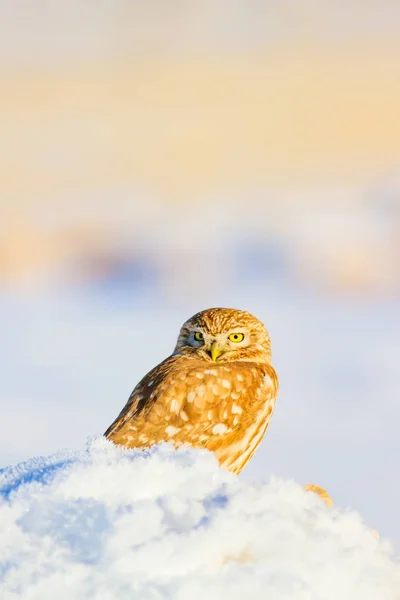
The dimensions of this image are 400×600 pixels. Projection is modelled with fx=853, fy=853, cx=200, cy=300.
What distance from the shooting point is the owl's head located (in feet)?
22.1

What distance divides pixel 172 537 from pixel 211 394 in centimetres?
419

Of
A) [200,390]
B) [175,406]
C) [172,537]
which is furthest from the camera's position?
[200,390]

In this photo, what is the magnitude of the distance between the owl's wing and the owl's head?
55 cm

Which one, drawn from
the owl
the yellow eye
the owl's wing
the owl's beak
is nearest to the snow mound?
the owl

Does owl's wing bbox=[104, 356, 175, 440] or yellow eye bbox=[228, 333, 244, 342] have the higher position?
yellow eye bbox=[228, 333, 244, 342]

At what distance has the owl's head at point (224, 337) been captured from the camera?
6750 millimetres

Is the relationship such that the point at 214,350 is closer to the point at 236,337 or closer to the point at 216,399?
the point at 236,337

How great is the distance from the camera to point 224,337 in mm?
6793

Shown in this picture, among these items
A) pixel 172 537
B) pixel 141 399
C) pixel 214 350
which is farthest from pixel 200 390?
pixel 172 537

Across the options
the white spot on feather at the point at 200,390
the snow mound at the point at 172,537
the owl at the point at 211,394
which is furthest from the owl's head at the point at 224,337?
the snow mound at the point at 172,537

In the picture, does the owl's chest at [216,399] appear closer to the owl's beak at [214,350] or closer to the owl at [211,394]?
the owl at [211,394]

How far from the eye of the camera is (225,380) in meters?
6.26

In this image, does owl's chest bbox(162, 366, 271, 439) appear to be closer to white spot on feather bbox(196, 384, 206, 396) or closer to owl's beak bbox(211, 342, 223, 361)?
white spot on feather bbox(196, 384, 206, 396)

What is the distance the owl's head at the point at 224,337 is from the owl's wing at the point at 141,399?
21.6 inches
